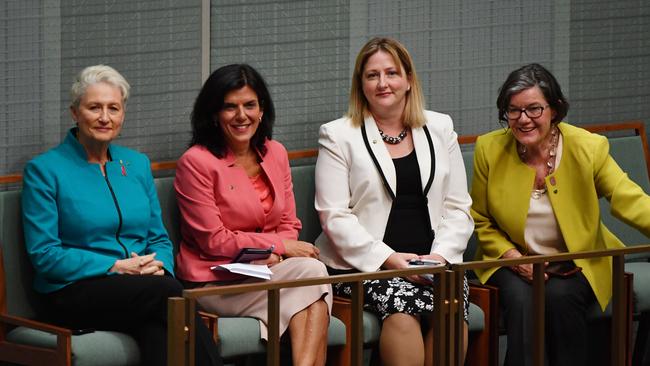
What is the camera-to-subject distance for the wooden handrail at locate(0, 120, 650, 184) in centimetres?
503

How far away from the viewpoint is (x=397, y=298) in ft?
16.5

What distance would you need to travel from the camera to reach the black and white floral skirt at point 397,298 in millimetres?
5023

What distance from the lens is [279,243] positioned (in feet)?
17.0

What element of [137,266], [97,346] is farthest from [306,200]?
[97,346]

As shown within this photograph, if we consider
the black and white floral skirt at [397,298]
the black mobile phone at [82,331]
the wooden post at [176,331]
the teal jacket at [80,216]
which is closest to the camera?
the wooden post at [176,331]

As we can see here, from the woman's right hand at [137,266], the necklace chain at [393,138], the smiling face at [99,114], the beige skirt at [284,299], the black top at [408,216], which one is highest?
the smiling face at [99,114]

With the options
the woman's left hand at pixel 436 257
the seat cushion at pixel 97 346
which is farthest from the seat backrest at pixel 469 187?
the seat cushion at pixel 97 346

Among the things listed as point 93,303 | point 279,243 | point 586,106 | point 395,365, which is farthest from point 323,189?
point 586,106

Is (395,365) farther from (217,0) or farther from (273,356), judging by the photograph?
(217,0)

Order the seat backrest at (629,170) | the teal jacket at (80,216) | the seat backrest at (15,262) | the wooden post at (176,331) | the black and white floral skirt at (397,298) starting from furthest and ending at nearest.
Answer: the seat backrest at (629,170) < the black and white floral skirt at (397,298) < the seat backrest at (15,262) < the teal jacket at (80,216) < the wooden post at (176,331)

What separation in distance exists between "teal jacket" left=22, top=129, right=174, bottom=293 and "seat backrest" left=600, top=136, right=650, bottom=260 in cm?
224

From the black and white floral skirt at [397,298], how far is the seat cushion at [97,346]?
95 centimetres

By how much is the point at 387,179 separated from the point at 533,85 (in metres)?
0.69

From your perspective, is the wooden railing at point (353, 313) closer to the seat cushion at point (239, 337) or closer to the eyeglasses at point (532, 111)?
the seat cushion at point (239, 337)
